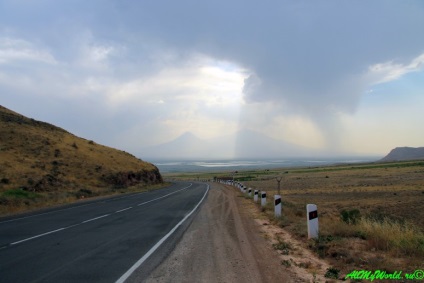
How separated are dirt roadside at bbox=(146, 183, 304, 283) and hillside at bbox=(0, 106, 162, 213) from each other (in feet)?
50.0

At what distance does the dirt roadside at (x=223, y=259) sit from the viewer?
6.41 m

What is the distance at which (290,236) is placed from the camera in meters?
10.6

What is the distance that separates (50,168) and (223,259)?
32007 millimetres

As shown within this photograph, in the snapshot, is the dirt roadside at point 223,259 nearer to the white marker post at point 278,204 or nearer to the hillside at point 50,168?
the white marker post at point 278,204

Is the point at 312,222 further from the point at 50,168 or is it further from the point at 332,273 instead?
the point at 50,168

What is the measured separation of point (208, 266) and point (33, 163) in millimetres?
32296

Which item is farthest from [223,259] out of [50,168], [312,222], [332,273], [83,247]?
[50,168]

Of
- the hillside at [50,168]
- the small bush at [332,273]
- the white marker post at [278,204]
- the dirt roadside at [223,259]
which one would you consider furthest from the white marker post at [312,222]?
the hillside at [50,168]

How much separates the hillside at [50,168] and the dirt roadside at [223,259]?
1525 cm

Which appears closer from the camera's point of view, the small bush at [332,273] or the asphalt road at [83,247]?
the small bush at [332,273]

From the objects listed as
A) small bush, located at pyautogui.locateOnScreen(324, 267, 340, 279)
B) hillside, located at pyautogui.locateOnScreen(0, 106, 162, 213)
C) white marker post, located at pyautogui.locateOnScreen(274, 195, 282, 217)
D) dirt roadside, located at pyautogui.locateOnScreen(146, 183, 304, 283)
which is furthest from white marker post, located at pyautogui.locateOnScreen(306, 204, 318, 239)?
hillside, located at pyautogui.locateOnScreen(0, 106, 162, 213)

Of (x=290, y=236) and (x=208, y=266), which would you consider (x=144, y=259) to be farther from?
(x=290, y=236)

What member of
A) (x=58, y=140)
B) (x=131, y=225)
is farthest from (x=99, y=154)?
(x=131, y=225)

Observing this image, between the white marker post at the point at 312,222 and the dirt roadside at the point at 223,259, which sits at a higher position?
the white marker post at the point at 312,222
